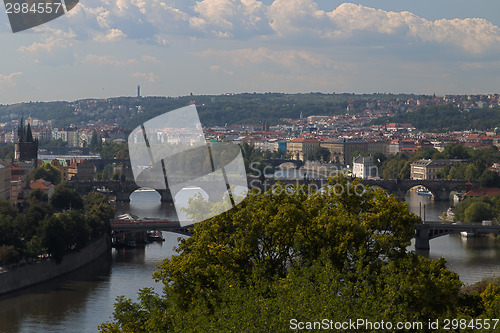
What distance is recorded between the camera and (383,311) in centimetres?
1154

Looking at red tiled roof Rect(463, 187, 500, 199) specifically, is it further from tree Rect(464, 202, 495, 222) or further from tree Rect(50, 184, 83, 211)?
tree Rect(50, 184, 83, 211)

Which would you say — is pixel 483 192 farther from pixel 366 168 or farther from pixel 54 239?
pixel 54 239

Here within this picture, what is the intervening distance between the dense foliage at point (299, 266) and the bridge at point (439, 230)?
17907 mm

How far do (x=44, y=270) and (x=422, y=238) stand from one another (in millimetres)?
12486

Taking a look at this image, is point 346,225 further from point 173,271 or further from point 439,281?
point 173,271

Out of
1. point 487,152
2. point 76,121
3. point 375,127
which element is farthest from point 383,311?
point 76,121

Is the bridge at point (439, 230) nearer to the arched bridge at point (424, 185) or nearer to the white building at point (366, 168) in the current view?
the arched bridge at point (424, 185)

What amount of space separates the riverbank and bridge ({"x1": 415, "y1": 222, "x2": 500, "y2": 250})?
32.2 ft

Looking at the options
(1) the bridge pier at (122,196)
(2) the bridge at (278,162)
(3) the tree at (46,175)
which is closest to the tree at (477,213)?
(1) the bridge pier at (122,196)

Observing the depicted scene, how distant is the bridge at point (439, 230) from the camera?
108 ft

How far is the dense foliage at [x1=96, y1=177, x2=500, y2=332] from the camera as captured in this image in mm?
12234

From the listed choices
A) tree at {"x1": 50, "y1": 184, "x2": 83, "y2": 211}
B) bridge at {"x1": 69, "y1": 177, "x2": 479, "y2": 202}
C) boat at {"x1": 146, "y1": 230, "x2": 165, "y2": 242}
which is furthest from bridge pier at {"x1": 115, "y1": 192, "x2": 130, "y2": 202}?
boat at {"x1": 146, "y1": 230, "x2": 165, "y2": 242}

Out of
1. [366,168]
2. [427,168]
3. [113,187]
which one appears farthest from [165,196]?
[366,168]

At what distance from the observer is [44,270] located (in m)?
26.0
